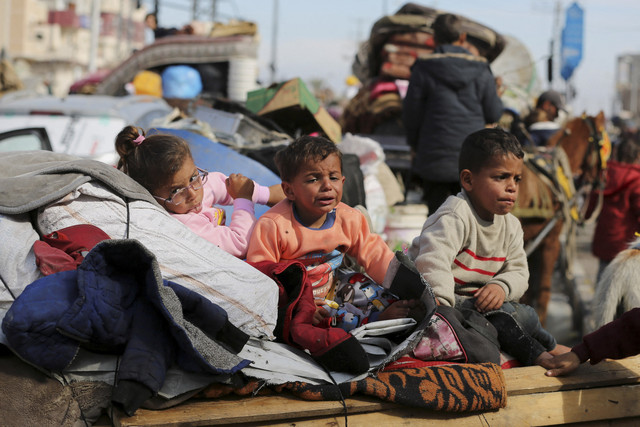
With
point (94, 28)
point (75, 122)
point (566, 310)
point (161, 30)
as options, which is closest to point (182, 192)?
point (75, 122)

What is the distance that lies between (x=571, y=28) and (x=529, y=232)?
15.6 meters

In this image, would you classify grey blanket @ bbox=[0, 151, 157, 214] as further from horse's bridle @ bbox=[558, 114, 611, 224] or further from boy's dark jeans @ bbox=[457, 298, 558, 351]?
horse's bridle @ bbox=[558, 114, 611, 224]

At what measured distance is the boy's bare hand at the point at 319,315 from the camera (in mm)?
2543

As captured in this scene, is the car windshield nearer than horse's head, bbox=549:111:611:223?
Yes

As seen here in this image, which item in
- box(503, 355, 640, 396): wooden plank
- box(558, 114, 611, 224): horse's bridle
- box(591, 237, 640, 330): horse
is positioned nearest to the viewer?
box(503, 355, 640, 396): wooden plank

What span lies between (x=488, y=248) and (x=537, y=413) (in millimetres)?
746

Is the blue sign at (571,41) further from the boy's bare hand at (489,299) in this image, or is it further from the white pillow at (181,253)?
the white pillow at (181,253)

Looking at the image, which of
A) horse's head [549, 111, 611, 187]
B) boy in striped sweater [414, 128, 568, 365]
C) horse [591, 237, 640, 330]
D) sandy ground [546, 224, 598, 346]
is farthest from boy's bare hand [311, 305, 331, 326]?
horse's head [549, 111, 611, 187]

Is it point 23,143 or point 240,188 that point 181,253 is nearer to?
point 240,188

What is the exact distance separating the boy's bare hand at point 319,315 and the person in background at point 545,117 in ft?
21.5

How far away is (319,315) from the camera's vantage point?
2.57 metres

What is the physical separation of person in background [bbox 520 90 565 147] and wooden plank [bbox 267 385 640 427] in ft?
20.8

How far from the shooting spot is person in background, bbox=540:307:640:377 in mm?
2555

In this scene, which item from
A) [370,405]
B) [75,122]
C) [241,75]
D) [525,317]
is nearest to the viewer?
[370,405]
